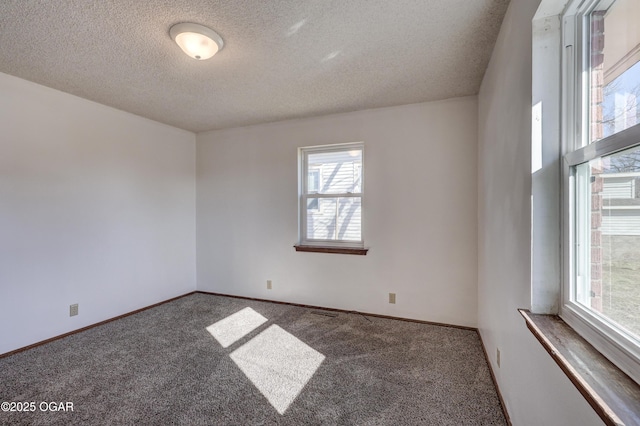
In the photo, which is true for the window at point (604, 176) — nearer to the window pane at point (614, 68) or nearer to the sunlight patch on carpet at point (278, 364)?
the window pane at point (614, 68)

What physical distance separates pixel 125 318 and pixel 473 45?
428 centimetres

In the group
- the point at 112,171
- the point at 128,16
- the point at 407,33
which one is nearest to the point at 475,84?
the point at 407,33

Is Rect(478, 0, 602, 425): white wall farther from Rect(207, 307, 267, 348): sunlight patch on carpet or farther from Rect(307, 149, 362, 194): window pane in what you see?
Rect(207, 307, 267, 348): sunlight patch on carpet

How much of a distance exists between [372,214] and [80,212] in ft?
10.3

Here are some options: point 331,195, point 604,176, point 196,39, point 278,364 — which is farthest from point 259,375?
point 196,39

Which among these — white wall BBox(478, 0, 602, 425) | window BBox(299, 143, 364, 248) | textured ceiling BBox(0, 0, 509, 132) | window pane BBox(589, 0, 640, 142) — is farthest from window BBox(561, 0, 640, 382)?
window BBox(299, 143, 364, 248)

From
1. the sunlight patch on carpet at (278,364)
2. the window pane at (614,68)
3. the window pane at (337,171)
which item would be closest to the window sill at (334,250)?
the window pane at (337,171)

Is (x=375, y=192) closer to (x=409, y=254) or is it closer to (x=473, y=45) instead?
(x=409, y=254)

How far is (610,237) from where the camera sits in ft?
2.88

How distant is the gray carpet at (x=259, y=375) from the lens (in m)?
1.69

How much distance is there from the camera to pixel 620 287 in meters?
0.82

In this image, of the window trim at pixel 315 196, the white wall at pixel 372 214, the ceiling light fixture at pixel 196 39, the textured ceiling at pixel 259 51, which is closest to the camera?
the textured ceiling at pixel 259 51

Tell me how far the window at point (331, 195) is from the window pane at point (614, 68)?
241 cm

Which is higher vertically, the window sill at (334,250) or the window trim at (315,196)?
the window trim at (315,196)
